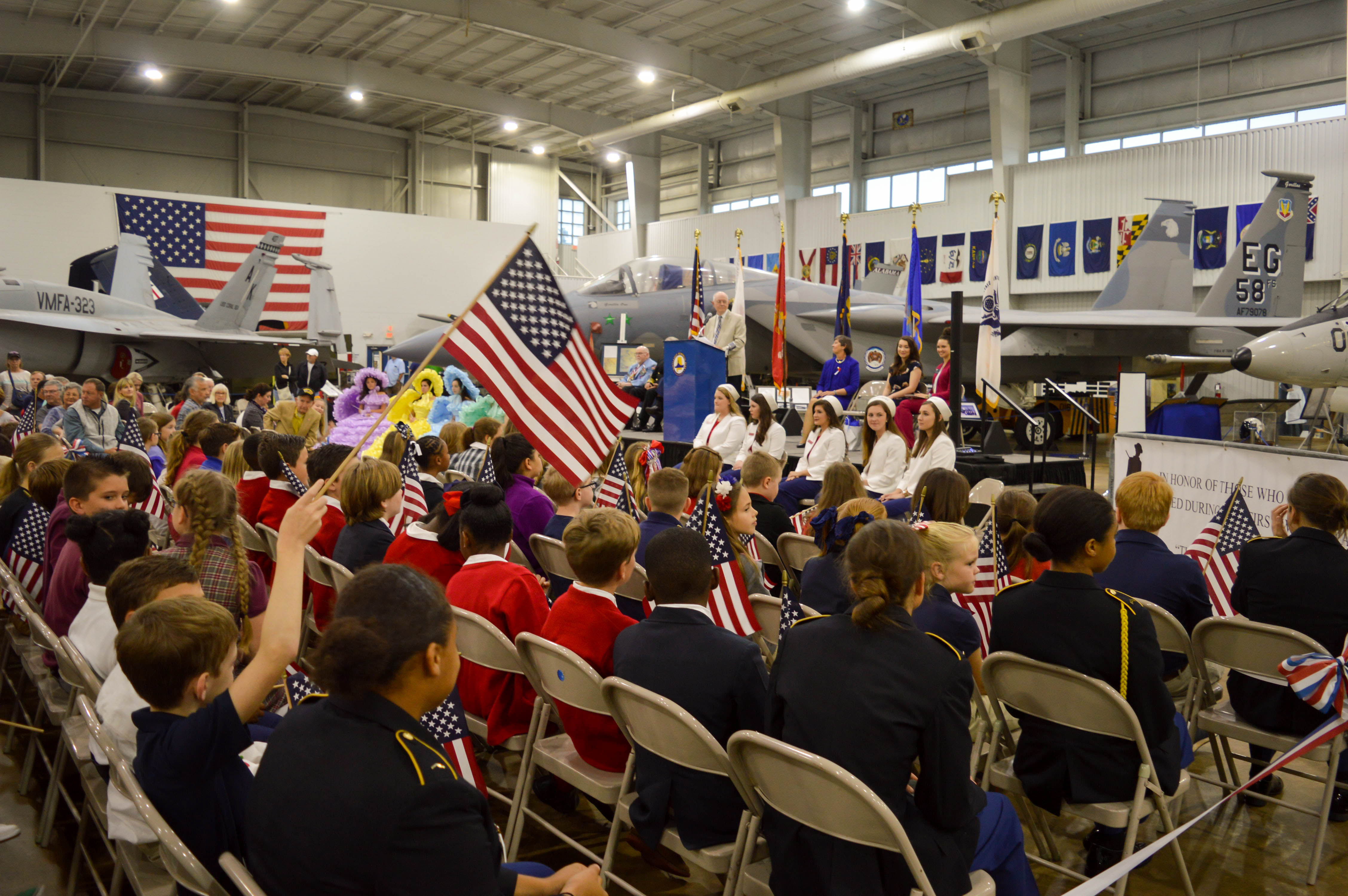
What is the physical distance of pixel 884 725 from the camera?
1819 mm

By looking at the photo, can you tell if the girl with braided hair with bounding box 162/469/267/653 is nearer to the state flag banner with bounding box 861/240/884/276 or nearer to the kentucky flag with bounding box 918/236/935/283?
the kentucky flag with bounding box 918/236/935/283

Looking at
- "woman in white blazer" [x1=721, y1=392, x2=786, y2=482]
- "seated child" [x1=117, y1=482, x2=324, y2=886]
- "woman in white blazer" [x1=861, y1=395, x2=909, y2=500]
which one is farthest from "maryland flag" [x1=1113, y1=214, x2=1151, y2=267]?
"seated child" [x1=117, y1=482, x2=324, y2=886]

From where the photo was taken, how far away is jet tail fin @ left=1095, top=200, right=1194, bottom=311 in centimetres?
1498

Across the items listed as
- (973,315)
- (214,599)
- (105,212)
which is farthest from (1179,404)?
(105,212)

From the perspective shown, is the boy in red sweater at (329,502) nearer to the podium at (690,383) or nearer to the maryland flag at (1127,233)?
the podium at (690,383)

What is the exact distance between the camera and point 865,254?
2134cm

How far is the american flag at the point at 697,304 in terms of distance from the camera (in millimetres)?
11945

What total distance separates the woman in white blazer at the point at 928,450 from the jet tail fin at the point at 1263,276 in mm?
9415

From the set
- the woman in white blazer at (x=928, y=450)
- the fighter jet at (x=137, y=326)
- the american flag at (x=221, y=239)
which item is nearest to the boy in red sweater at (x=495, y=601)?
the woman in white blazer at (x=928, y=450)

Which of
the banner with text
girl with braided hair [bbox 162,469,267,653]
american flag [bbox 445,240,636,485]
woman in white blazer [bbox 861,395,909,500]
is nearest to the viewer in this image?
girl with braided hair [bbox 162,469,267,653]

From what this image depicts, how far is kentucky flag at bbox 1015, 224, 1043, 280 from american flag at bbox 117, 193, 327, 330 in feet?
55.3

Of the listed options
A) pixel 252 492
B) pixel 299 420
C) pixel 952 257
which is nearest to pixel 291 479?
pixel 252 492

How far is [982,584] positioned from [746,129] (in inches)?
978

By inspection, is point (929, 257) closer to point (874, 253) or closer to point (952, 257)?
point (952, 257)
